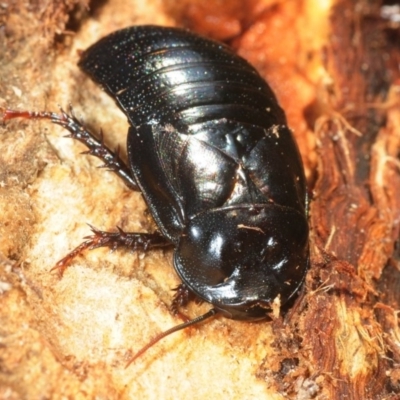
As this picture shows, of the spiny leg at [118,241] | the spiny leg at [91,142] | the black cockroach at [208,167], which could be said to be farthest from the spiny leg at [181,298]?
the spiny leg at [91,142]

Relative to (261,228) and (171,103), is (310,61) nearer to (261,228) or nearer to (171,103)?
(171,103)

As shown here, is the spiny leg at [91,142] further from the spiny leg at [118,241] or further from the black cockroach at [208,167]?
the spiny leg at [118,241]

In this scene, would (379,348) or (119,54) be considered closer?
(379,348)

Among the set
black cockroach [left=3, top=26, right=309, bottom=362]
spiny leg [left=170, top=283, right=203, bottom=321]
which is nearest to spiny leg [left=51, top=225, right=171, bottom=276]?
black cockroach [left=3, top=26, right=309, bottom=362]

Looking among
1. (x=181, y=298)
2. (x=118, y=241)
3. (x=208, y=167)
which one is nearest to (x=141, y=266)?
(x=118, y=241)

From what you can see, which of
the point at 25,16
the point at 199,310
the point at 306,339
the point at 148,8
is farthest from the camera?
the point at 148,8

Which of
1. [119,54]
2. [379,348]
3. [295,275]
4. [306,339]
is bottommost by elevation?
[379,348]

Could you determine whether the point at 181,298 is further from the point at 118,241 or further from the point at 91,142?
the point at 91,142

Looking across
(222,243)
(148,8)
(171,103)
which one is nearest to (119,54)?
(171,103)
